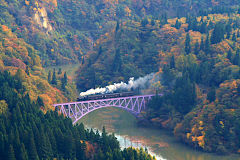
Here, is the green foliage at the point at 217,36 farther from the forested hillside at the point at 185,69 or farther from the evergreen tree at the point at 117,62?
the evergreen tree at the point at 117,62

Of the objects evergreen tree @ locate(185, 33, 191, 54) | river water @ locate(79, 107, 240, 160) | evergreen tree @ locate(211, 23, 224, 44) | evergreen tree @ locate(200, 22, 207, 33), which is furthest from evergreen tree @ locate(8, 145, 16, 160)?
evergreen tree @ locate(200, 22, 207, 33)

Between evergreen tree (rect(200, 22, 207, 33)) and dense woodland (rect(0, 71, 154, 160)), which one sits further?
evergreen tree (rect(200, 22, 207, 33))

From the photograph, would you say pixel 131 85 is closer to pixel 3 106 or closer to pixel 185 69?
pixel 185 69

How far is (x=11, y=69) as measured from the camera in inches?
4579

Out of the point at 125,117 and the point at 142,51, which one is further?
the point at 142,51

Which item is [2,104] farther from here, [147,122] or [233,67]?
[233,67]

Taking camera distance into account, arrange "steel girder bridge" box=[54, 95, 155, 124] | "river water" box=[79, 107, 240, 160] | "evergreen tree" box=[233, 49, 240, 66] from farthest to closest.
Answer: "evergreen tree" box=[233, 49, 240, 66]
"steel girder bridge" box=[54, 95, 155, 124]
"river water" box=[79, 107, 240, 160]

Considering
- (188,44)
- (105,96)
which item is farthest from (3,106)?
(188,44)

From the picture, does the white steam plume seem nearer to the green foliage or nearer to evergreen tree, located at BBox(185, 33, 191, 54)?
evergreen tree, located at BBox(185, 33, 191, 54)

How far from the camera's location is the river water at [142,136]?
98.0 m

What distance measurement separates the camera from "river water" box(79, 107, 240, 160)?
9804 centimetres

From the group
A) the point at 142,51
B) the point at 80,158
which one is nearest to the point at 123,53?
the point at 142,51

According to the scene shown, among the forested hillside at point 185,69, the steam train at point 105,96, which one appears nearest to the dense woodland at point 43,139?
the steam train at point 105,96

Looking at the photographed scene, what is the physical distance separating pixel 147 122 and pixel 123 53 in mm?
34134
